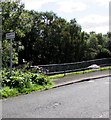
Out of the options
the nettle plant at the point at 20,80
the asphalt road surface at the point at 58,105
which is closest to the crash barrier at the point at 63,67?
the nettle plant at the point at 20,80

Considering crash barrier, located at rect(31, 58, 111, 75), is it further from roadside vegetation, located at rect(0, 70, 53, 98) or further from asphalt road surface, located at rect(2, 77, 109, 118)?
asphalt road surface, located at rect(2, 77, 109, 118)

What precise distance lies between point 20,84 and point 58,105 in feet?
9.91

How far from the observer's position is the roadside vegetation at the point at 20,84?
8867mm

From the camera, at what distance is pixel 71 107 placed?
22.8 ft

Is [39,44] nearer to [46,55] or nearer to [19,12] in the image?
[46,55]

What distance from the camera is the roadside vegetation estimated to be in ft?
29.1

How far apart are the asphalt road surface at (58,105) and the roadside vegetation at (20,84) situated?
0.46 meters

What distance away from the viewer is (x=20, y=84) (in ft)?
31.9

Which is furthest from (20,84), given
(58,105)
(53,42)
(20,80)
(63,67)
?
(53,42)

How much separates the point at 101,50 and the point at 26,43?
14.5 metres

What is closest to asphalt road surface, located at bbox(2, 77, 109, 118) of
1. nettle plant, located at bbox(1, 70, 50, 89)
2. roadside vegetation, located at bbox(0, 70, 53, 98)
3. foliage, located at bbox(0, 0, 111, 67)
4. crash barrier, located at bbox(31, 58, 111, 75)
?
roadside vegetation, located at bbox(0, 70, 53, 98)

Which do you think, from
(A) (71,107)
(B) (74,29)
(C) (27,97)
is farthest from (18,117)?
(B) (74,29)

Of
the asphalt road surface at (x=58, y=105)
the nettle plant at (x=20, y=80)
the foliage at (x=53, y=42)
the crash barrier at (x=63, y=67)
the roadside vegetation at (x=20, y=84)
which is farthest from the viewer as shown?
the foliage at (x=53, y=42)

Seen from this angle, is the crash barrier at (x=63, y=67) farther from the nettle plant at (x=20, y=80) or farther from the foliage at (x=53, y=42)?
the foliage at (x=53, y=42)
